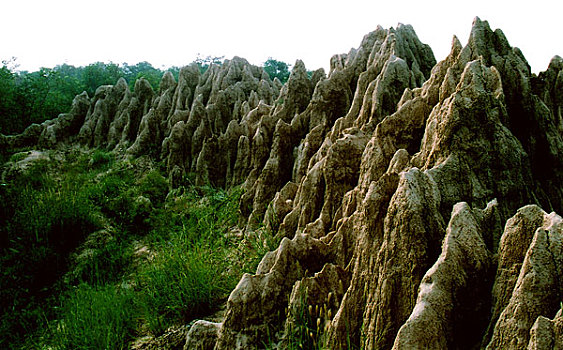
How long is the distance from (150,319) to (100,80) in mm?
17198

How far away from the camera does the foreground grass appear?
6148 mm

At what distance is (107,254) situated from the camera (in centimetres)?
887

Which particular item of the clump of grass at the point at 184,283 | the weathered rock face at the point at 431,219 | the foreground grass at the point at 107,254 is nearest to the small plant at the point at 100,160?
the foreground grass at the point at 107,254

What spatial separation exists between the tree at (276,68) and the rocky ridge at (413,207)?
1360cm

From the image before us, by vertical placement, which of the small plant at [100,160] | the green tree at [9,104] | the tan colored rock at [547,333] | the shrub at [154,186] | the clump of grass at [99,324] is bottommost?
the clump of grass at [99,324]

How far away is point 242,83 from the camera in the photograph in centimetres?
1343

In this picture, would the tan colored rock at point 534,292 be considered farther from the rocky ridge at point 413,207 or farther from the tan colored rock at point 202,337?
the tan colored rock at point 202,337

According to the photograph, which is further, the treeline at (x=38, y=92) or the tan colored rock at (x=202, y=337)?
the treeline at (x=38, y=92)

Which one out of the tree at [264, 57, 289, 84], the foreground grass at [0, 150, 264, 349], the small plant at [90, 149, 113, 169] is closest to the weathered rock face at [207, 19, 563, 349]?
the foreground grass at [0, 150, 264, 349]

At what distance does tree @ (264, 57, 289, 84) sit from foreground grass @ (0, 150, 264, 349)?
469 inches

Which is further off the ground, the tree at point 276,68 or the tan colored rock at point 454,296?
the tree at point 276,68

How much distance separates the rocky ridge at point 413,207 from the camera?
3.24m

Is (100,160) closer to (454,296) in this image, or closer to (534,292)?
(454,296)

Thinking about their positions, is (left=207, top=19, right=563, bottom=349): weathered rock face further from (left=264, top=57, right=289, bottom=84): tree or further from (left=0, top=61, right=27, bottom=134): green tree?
(left=264, top=57, right=289, bottom=84): tree
